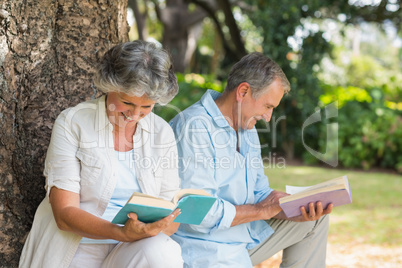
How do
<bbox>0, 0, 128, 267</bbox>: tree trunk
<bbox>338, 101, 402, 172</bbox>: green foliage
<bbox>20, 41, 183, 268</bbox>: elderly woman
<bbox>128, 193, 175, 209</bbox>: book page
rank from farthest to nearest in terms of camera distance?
<bbox>338, 101, 402, 172</bbox>: green foliage
<bbox>0, 0, 128, 267</bbox>: tree trunk
<bbox>20, 41, 183, 268</bbox>: elderly woman
<bbox>128, 193, 175, 209</bbox>: book page

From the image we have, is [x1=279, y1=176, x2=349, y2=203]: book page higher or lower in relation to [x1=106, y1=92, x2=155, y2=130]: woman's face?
lower

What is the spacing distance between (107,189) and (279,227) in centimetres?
110

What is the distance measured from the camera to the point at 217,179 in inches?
98.5

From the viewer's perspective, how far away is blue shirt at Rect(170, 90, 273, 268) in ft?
7.91

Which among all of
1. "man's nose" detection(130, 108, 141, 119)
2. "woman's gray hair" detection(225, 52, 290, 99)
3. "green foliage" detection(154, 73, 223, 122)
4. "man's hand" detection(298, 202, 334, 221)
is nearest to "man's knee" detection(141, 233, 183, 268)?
"man's nose" detection(130, 108, 141, 119)

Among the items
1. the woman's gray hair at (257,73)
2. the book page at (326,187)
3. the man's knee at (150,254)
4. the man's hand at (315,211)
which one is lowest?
the man's hand at (315,211)

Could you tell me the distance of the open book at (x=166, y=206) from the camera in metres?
1.76

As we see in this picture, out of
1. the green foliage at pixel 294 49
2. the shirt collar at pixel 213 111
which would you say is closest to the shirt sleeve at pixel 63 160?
the shirt collar at pixel 213 111

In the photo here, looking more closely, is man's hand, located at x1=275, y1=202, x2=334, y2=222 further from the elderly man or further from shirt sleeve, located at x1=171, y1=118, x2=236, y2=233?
shirt sleeve, located at x1=171, y1=118, x2=236, y2=233

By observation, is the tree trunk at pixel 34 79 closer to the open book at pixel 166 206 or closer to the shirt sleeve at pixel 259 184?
the open book at pixel 166 206

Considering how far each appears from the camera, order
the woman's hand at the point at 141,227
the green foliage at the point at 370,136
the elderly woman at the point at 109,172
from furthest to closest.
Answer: the green foliage at the point at 370,136 < the elderly woman at the point at 109,172 < the woman's hand at the point at 141,227

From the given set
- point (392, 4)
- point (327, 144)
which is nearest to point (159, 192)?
point (327, 144)

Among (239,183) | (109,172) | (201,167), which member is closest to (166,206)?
(109,172)

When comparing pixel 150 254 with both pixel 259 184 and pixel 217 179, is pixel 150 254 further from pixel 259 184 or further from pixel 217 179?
pixel 259 184
